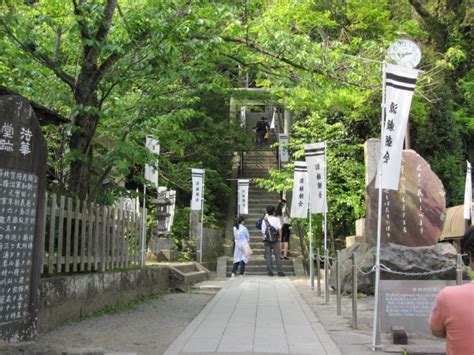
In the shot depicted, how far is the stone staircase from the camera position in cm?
1911

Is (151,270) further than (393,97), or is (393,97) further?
(151,270)

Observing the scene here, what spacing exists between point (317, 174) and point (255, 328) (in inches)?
233

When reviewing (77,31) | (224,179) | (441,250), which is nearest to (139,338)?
(77,31)

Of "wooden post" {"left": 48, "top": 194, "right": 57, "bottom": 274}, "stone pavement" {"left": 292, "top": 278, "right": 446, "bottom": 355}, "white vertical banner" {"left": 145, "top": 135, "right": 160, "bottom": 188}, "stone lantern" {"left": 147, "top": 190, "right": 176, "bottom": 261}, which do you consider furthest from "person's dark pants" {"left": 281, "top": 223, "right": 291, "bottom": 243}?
"wooden post" {"left": 48, "top": 194, "right": 57, "bottom": 274}

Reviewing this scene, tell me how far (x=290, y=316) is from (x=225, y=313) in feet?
3.76

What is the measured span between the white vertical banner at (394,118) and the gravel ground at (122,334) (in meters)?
3.65

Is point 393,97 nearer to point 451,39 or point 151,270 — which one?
point 151,270

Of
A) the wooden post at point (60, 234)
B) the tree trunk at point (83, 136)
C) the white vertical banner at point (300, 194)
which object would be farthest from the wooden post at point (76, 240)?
the white vertical banner at point (300, 194)

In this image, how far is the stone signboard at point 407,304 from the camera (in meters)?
7.08

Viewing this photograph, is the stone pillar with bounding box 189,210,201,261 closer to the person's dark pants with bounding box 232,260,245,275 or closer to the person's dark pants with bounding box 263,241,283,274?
the person's dark pants with bounding box 232,260,245,275

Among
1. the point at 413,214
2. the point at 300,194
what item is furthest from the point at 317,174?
the point at 300,194

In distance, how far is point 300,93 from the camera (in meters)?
10.1

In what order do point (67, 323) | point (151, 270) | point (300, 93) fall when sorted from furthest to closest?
point (151, 270) < point (300, 93) < point (67, 323)

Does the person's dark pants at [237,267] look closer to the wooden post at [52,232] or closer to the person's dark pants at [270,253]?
the person's dark pants at [270,253]
